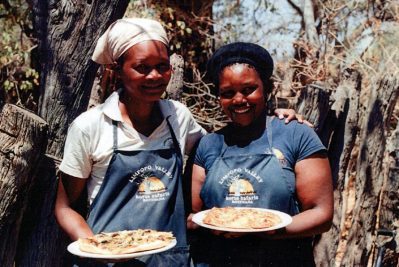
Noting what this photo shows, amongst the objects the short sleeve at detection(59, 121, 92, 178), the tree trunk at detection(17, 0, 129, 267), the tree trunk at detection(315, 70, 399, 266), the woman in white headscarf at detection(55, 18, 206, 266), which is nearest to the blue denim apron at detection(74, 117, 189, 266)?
the woman in white headscarf at detection(55, 18, 206, 266)

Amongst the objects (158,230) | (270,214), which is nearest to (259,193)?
(270,214)

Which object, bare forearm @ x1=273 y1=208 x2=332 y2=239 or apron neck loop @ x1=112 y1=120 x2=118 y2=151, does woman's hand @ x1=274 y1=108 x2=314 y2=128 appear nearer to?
bare forearm @ x1=273 y1=208 x2=332 y2=239

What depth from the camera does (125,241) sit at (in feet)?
8.07

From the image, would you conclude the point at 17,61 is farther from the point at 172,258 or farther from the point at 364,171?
the point at 172,258

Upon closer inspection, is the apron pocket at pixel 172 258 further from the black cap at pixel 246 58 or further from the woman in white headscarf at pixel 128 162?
the black cap at pixel 246 58

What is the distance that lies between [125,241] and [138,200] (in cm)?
28

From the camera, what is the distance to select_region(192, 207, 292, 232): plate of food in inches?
95.3

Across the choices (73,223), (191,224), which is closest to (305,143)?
(191,224)

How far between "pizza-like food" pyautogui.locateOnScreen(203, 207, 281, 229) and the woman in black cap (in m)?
0.11

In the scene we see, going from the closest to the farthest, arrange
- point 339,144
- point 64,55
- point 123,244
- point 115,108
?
point 123,244 → point 115,108 → point 64,55 → point 339,144

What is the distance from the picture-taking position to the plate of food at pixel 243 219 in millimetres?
2420

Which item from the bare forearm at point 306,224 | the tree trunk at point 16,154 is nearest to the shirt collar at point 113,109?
the tree trunk at point 16,154

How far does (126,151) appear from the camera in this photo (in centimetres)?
271

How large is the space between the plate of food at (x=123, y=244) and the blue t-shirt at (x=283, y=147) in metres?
0.48
